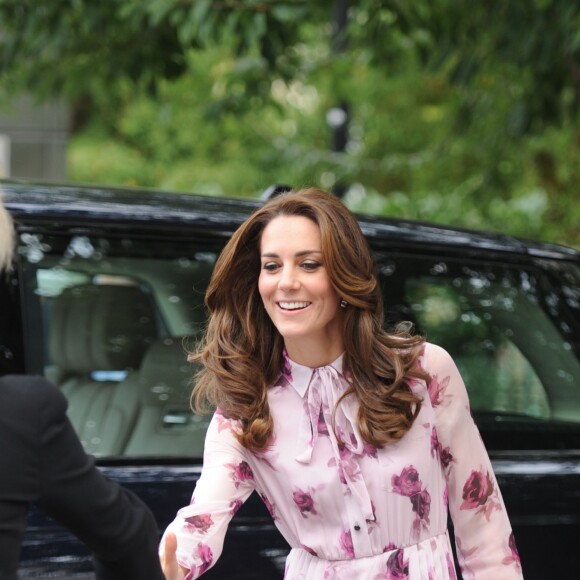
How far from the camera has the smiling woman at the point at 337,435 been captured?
2.41 meters

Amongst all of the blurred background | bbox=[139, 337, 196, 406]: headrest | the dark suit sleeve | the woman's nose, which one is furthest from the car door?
the dark suit sleeve

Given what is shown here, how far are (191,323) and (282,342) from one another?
874 millimetres

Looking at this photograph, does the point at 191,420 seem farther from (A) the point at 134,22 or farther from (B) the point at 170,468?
(A) the point at 134,22

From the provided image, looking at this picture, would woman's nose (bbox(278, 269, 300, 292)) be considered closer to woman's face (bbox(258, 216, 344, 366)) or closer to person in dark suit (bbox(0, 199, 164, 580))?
woman's face (bbox(258, 216, 344, 366))

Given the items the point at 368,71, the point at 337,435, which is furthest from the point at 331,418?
the point at 368,71

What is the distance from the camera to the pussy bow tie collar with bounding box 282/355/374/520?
95.3 inches

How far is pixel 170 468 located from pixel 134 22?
127 inches

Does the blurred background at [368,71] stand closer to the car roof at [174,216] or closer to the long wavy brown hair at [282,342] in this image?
the car roof at [174,216]

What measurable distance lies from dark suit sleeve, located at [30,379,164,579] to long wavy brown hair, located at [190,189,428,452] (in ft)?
2.08

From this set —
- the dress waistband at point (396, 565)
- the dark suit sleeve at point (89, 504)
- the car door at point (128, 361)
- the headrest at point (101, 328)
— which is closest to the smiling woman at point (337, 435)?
the dress waistband at point (396, 565)

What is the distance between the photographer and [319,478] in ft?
7.93

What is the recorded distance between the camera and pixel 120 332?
3.44 m

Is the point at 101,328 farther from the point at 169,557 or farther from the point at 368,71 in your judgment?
the point at 368,71

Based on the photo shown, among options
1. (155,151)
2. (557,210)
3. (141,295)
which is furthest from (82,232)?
(155,151)
